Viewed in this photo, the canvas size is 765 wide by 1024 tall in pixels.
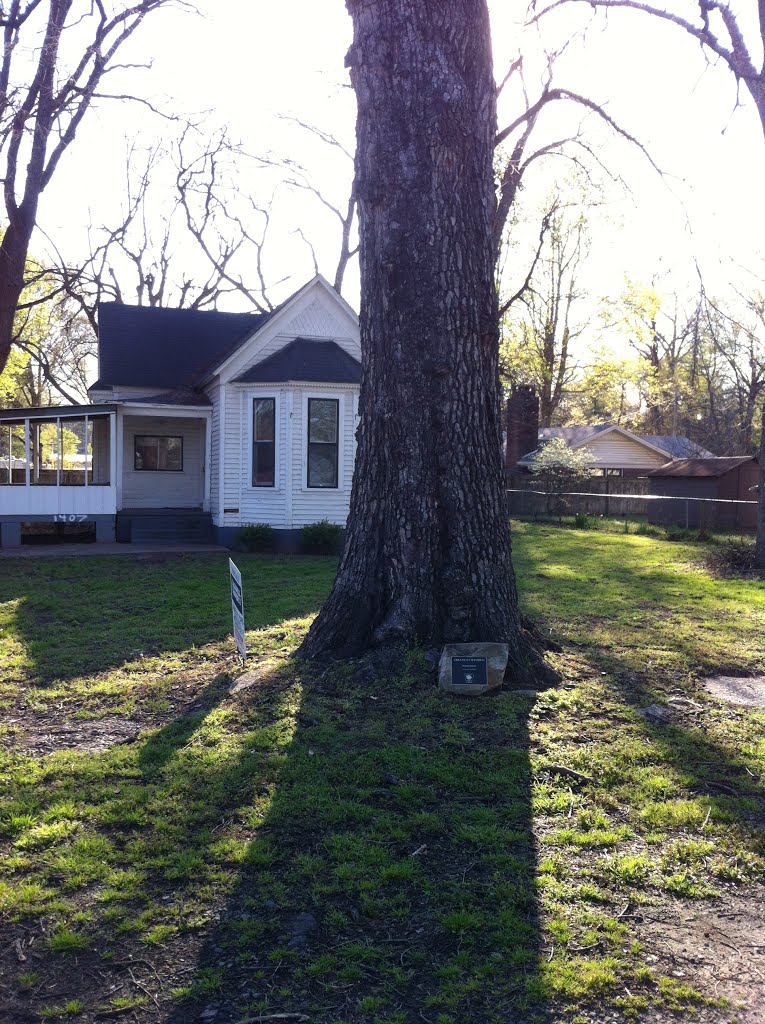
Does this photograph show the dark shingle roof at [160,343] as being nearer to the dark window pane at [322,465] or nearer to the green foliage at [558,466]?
the dark window pane at [322,465]

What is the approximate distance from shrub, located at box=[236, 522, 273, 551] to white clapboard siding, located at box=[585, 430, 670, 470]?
28247 mm

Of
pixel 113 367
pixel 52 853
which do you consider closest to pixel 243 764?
pixel 52 853

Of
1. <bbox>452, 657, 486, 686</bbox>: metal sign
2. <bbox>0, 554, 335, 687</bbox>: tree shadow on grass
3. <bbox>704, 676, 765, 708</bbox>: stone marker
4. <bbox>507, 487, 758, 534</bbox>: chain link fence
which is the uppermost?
<bbox>507, 487, 758, 534</bbox>: chain link fence

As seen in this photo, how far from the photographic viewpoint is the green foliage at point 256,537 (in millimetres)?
17531

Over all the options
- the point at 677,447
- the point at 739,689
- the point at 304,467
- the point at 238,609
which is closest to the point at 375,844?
the point at 238,609

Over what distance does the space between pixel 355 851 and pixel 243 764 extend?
1231 millimetres

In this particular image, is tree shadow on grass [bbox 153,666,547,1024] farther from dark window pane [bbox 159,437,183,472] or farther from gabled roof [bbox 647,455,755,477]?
gabled roof [bbox 647,455,755,477]

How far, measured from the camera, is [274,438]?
18.2 meters

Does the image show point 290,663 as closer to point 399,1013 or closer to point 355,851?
point 355,851

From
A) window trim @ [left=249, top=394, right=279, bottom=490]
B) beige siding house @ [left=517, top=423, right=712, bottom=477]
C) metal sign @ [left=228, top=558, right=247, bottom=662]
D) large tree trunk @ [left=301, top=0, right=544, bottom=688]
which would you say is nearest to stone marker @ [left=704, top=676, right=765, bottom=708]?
large tree trunk @ [left=301, top=0, right=544, bottom=688]

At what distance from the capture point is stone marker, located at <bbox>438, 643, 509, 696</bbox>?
19.4ft

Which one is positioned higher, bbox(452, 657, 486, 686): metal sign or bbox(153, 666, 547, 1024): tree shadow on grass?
bbox(452, 657, 486, 686): metal sign

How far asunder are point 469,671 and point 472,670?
0.02 metres

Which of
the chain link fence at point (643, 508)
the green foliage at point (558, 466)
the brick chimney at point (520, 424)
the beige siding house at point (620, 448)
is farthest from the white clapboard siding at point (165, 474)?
the beige siding house at point (620, 448)
